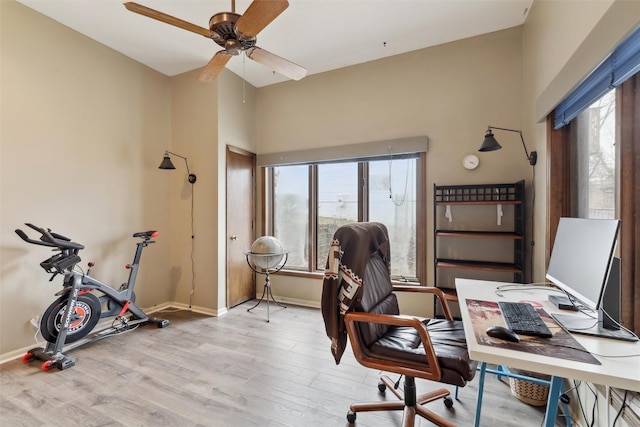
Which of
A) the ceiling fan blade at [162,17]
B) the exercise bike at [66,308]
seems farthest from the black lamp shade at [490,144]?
the exercise bike at [66,308]

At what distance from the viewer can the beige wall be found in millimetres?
2338

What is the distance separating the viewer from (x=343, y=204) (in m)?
3.66

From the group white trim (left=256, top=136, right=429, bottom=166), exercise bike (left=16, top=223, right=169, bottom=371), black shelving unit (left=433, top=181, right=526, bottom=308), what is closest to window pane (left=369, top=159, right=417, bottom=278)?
white trim (left=256, top=136, right=429, bottom=166)

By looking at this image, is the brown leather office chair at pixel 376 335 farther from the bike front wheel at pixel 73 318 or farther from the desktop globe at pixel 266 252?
the bike front wheel at pixel 73 318

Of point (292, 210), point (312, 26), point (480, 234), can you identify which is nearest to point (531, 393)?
point (480, 234)

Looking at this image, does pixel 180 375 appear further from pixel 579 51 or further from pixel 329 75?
pixel 329 75

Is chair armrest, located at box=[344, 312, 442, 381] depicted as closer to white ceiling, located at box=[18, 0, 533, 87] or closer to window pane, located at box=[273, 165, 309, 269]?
window pane, located at box=[273, 165, 309, 269]

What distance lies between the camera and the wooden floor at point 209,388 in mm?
1666

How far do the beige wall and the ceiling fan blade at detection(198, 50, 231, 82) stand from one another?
1466mm

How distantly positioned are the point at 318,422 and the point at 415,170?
268 centimetres

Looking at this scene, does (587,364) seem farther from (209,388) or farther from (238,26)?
(238,26)

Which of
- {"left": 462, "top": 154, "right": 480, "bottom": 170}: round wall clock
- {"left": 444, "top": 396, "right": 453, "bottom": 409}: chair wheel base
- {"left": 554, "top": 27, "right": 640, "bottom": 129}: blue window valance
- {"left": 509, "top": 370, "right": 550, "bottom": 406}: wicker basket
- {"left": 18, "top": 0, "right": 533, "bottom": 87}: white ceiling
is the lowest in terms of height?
{"left": 444, "top": 396, "right": 453, "bottom": 409}: chair wheel base

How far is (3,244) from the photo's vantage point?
2281 millimetres

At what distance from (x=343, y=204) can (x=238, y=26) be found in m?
2.36
